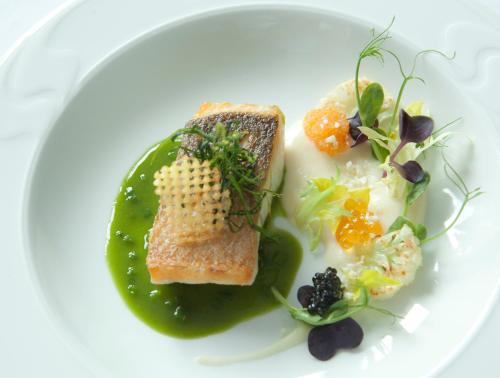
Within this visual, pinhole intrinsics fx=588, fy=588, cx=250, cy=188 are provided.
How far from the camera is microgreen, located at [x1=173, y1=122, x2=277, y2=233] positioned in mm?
3188

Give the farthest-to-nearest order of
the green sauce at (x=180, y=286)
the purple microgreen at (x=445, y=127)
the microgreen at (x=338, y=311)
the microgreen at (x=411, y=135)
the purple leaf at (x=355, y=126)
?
the purple leaf at (x=355, y=126) → the purple microgreen at (x=445, y=127) → the microgreen at (x=411, y=135) → the green sauce at (x=180, y=286) → the microgreen at (x=338, y=311)

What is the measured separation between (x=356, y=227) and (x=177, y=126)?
58.0 inches

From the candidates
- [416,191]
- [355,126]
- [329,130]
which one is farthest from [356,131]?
[416,191]

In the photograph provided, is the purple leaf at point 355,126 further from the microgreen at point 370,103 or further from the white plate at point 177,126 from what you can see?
the white plate at point 177,126

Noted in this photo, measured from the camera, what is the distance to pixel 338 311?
3.14m

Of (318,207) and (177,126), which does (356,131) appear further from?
(177,126)

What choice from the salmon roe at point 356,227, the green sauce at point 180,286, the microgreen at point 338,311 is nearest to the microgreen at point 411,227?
the salmon roe at point 356,227

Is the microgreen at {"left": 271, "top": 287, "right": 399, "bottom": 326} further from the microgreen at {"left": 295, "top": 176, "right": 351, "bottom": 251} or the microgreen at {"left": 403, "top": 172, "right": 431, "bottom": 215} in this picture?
the microgreen at {"left": 403, "top": 172, "right": 431, "bottom": 215}

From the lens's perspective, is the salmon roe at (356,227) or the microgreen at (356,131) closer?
the salmon roe at (356,227)

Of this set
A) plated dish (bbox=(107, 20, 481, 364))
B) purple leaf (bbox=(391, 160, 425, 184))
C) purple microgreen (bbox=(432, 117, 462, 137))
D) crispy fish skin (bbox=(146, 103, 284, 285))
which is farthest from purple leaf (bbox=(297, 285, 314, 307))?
purple microgreen (bbox=(432, 117, 462, 137))

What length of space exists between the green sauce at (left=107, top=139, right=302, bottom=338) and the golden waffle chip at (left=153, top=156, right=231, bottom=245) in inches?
16.3

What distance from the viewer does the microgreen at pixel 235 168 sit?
10.5 feet

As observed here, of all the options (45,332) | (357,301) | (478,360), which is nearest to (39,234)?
(45,332)

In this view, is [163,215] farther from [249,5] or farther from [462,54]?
[462,54]
